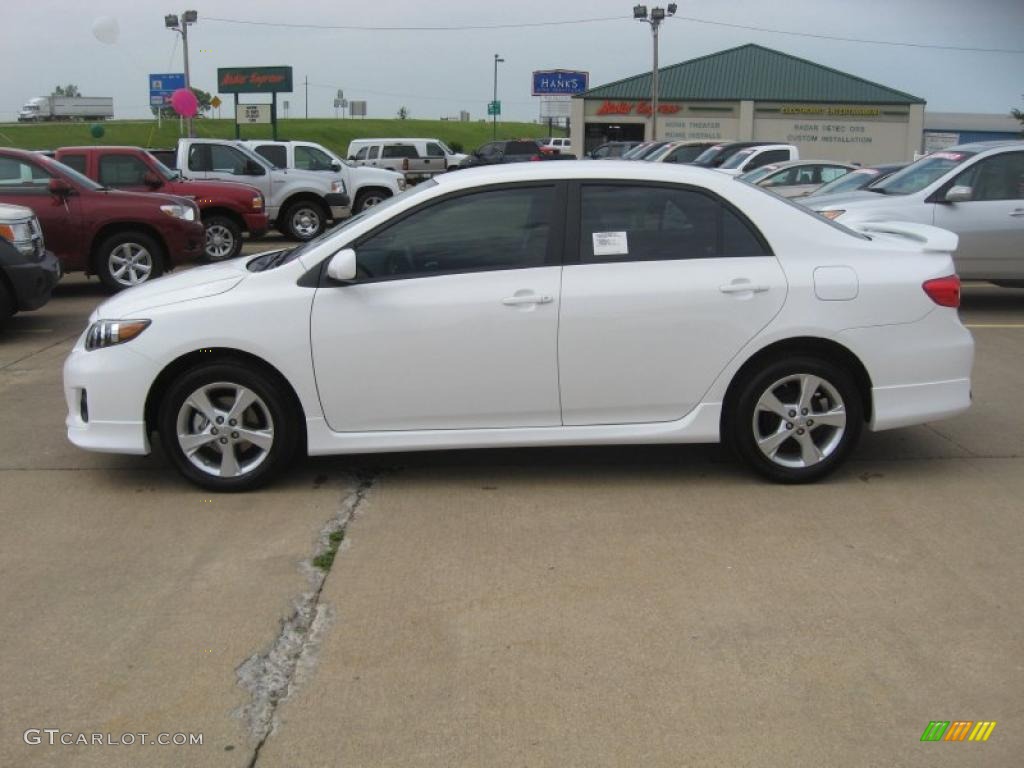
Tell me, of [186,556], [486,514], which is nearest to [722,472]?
[486,514]

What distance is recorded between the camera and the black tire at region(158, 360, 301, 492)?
5.23 m

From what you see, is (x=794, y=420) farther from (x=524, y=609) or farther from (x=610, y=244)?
(x=524, y=609)

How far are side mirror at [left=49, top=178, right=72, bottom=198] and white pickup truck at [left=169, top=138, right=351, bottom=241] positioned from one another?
261 inches

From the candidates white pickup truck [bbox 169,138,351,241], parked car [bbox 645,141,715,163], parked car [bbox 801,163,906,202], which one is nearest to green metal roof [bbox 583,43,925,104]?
parked car [bbox 645,141,715,163]

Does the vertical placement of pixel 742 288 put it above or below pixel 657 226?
below

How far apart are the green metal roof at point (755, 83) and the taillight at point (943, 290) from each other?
46.7m

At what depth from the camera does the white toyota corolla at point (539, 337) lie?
520cm

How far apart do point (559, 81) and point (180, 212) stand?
2279 inches

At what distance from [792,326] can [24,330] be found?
777cm

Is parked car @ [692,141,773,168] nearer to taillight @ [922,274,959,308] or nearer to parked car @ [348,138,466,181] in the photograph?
parked car @ [348,138,466,181]

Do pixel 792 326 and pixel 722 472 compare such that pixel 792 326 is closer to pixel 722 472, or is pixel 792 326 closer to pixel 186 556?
pixel 722 472

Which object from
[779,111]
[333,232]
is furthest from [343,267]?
[779,111]

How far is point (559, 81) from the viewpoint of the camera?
6731 cm

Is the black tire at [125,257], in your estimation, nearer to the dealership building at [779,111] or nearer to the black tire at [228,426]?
the black tire at [228,426]
